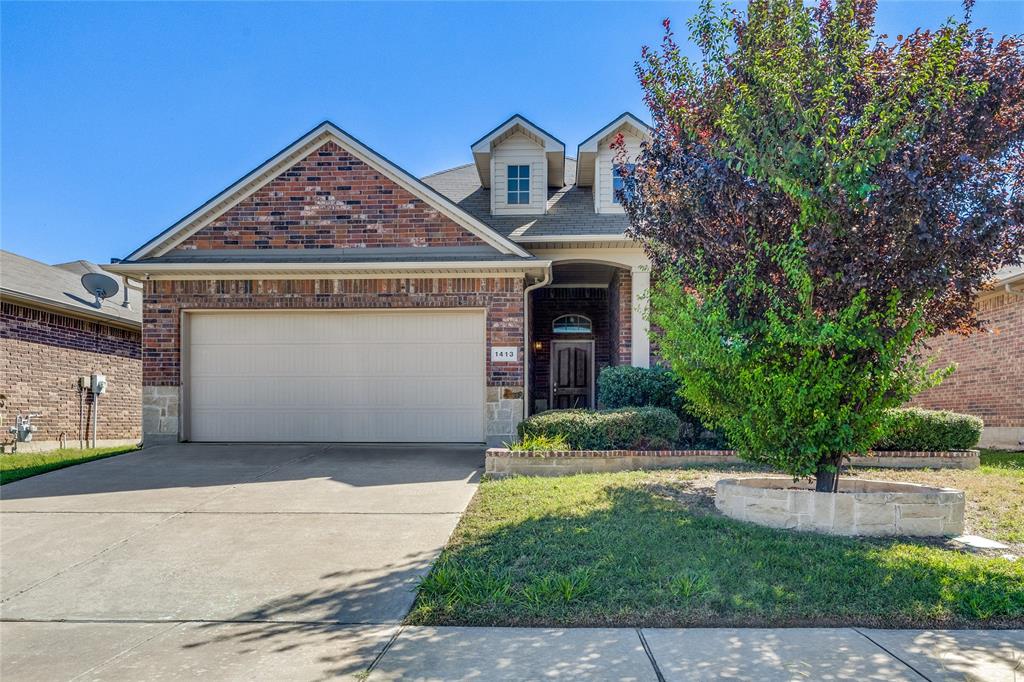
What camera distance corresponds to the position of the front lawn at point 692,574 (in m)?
3.89

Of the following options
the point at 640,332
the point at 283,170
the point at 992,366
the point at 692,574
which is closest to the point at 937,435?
the point at 992,366

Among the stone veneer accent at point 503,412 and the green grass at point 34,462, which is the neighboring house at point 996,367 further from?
the green grass at point 34,462

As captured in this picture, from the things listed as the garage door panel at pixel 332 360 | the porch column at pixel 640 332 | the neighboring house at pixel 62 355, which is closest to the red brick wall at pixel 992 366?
the porch column at pixel 640 332

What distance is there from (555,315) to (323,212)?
19.8 feet

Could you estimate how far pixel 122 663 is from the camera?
3.41 meters

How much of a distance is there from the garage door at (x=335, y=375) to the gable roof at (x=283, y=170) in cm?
138

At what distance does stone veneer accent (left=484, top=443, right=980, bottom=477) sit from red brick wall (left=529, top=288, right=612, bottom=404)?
6.11 metres

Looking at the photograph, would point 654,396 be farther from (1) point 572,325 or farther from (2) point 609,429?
(1) point 572,325

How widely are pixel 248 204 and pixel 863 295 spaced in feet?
31.9

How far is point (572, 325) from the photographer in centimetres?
1486

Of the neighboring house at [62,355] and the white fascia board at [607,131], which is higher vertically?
the white fascia board at [607,131]

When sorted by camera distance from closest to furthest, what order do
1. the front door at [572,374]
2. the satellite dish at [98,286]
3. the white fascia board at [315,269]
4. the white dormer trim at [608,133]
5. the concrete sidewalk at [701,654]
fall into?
the concrete sidewalk at [701,654]
the white fascia board at [315,269]
the white dormer trim at [608,133]
the satellite dish at [98,286]
the front door at [572,374]

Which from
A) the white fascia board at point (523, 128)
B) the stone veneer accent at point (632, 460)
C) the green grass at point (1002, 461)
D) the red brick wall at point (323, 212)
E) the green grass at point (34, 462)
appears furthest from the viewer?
the white fascia board at point (523, 128)

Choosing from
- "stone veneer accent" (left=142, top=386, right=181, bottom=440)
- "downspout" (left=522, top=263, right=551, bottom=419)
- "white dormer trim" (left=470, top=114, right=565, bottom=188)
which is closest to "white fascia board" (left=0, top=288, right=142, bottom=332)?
"stone veneer accent" (left=142, top=386, right=181, bottom=440)
